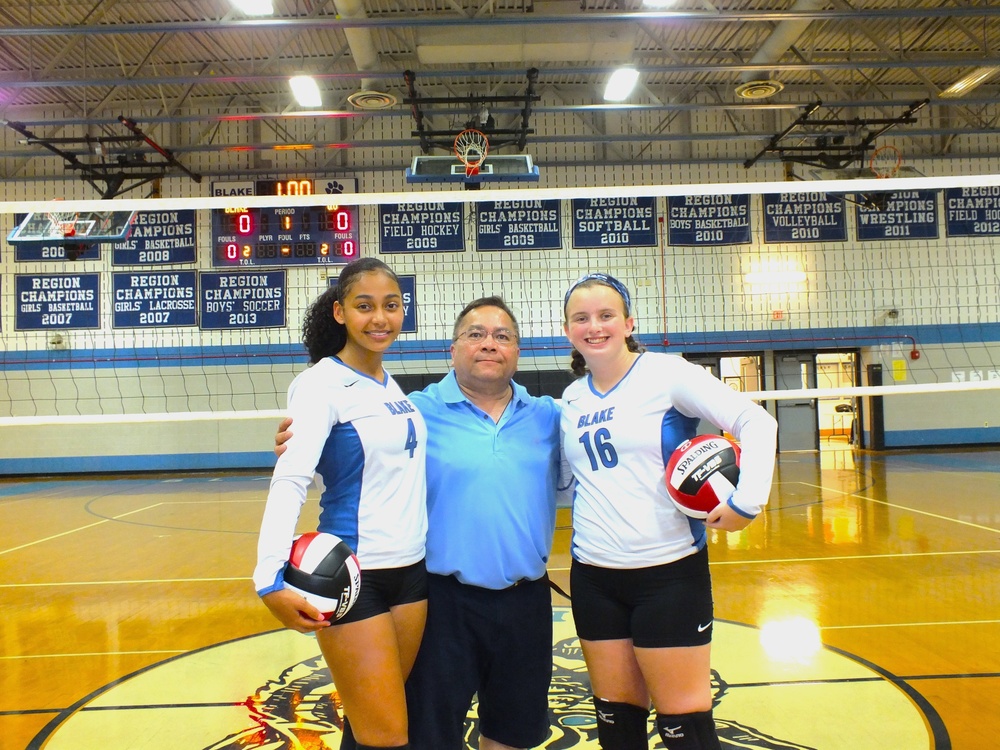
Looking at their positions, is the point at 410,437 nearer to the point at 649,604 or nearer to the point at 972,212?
the point at 649,604

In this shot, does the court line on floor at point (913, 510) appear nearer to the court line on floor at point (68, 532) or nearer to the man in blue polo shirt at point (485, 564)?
the man in blue polo shirt at point (485, 564)

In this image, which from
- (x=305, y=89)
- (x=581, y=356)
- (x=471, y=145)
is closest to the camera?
(x=581, y=356)

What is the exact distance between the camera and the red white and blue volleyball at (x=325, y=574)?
158 cm

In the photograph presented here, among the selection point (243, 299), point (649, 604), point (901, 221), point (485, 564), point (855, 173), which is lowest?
point (649, 604)

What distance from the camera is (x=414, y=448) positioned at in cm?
187

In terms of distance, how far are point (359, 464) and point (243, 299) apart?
12.8 meters

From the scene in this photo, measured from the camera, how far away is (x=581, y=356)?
2.20 meters

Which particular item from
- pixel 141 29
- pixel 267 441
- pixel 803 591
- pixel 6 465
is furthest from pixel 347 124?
pixel 803 591

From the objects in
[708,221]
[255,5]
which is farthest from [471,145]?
[708,221]

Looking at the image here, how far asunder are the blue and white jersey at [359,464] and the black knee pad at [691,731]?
0.77 metres

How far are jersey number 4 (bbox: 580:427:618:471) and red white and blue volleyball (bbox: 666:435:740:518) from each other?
16cm

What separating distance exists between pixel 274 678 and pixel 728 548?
3903mm

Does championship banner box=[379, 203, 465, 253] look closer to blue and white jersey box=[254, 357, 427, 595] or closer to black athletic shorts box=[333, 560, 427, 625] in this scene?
blue and white jersey box=[254, 357, 427, 595]

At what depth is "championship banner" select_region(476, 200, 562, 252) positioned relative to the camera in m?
13.4
